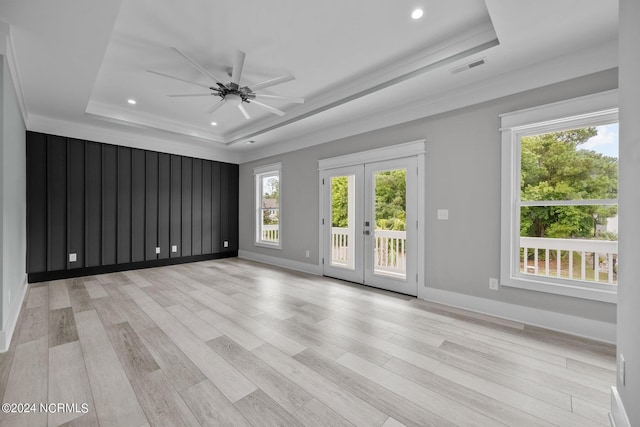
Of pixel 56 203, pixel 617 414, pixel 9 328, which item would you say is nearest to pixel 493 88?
pixel 617 414

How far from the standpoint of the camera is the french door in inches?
152

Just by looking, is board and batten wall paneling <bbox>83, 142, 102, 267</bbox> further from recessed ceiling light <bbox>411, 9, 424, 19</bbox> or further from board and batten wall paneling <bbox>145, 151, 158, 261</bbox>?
recessed ceiling light <bbox>411, 9, 424, 19</bbox>

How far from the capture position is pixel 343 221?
4.79m

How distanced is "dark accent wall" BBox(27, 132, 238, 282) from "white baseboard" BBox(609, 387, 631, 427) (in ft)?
21.5

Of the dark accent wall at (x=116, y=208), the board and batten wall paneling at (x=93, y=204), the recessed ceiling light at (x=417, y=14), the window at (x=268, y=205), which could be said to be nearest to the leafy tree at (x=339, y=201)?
the window at (x=268, y=205)

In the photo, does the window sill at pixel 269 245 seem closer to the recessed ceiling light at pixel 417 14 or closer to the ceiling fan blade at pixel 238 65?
the ceiling fan blade at pixel 238 65

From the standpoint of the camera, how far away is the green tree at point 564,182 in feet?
8.43

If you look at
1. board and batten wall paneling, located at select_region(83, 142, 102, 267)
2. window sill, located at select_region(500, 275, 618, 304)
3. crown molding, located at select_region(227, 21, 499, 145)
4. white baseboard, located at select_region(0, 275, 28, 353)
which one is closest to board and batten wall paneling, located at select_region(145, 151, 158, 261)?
board and batten wall paneling, located at select_region(83, 142, 102, 267)

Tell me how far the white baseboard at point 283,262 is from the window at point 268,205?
0.29 m

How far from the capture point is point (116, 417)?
5.02 feet

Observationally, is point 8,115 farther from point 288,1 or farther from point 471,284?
point 471,284

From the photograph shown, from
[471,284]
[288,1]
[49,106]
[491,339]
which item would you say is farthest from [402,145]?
[49,106]

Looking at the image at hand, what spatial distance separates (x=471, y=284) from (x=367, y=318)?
136 cm

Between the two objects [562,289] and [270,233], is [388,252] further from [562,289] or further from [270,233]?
[270,233]
